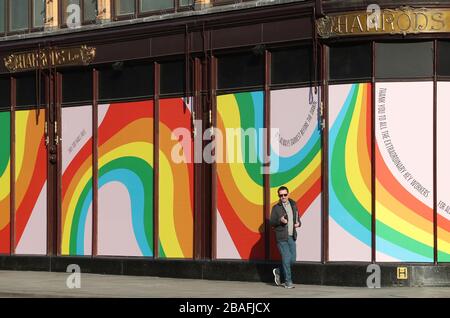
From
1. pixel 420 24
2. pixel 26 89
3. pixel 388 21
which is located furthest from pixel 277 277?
pixel 26 89

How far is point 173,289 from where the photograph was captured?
927 inches

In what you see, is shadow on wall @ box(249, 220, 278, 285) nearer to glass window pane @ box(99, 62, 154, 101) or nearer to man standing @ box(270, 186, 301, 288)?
man standing @ box(270, 186, 301, 288)

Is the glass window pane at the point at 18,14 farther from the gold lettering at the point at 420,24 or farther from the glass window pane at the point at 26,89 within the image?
the gold lettering at the point at 420,24

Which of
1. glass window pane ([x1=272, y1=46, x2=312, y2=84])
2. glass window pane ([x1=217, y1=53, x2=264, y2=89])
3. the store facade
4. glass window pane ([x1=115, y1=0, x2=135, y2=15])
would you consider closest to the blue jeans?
the store facade

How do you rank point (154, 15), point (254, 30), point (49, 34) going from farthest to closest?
1. point (49, 34)
2. point (154, 15)
3. point (254, 30)

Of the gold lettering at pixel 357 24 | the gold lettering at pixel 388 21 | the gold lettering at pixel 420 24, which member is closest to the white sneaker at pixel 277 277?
the gold lettering at pixel 357 24

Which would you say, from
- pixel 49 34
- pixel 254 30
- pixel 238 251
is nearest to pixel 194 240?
pixel 238 251

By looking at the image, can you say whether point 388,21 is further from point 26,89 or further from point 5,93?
point 5,93

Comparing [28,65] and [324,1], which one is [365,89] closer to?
[324,1]

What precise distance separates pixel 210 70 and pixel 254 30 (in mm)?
1551

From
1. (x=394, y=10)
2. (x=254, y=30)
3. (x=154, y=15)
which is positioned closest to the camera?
(x=394, y=10)

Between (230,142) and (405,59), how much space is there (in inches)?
179

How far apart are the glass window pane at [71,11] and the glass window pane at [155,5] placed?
214cm

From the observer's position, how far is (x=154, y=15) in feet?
89.7
